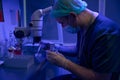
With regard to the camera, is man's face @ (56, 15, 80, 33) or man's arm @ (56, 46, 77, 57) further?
man's arm @ (56, 46, 77, 57)

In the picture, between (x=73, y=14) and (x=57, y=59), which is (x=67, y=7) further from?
(x=57, y=59)

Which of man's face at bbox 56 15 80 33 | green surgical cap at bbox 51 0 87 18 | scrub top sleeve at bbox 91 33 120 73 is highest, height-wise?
green surgical cap at bbox 51 0 87 18

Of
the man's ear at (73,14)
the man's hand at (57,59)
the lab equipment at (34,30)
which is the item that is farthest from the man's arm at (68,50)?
the man's ear at (73,14)

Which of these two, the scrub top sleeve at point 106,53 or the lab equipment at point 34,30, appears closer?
the scrub top sleeve at point 106,53

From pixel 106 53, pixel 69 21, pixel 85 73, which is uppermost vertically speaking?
pixel 69 21

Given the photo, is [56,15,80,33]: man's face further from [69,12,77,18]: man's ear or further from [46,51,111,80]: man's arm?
[46,51,111,80]: man's arm

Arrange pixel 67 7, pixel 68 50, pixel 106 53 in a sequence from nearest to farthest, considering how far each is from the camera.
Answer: pixel 106 53, pixel 67 7, pixel 68 50

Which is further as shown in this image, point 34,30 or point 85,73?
point 34,30

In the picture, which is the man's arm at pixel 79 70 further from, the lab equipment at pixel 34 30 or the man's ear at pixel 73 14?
the lab equipment at pixel 34 30

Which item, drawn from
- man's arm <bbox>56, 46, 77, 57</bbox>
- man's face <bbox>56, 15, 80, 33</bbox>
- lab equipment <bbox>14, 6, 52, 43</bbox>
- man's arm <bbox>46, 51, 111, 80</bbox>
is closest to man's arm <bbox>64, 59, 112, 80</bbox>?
man's arm <bbox>46, 51, 111, 80</bbox>

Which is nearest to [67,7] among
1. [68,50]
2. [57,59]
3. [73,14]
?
[73,14]

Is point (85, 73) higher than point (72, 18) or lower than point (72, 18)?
lower

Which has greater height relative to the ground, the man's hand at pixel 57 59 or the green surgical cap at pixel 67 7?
the green surgical cap at pixel 67 7

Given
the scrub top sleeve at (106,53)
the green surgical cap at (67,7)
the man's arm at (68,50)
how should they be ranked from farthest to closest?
the man's arm at (68,50)
the green surgical cap at (67,7)
the scrub top sleeve at (106,53)
